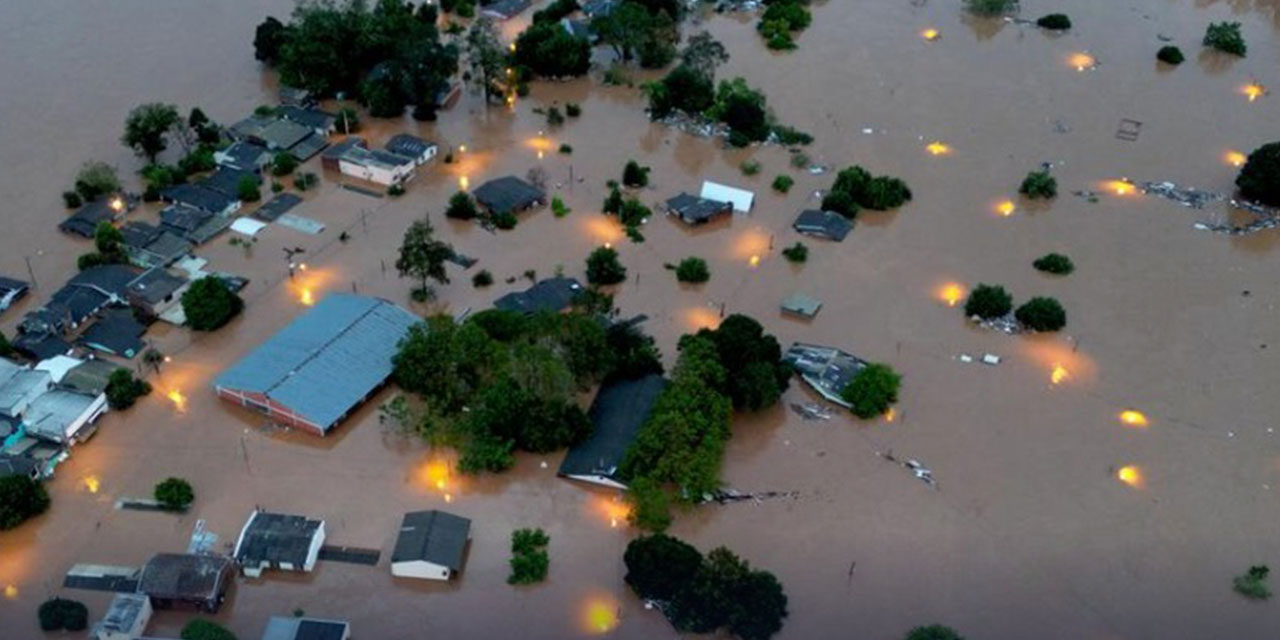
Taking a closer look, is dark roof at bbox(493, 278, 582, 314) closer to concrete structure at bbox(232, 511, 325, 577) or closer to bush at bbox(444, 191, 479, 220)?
bush at bbox(444, 191, 479, 220)

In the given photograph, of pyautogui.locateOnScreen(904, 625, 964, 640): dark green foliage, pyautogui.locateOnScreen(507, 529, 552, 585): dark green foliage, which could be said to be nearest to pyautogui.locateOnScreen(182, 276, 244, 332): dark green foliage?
pyautogui.locateOnScreen(507, 529, 552, 585): dark green foliage

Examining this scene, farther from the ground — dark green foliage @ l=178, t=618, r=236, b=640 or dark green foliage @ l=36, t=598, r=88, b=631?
dark green foliage @ l=178, t=618, r=236, b=640

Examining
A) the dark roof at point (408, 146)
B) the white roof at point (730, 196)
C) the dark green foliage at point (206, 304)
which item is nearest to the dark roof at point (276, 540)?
the dark green foliage at point (206, 304)

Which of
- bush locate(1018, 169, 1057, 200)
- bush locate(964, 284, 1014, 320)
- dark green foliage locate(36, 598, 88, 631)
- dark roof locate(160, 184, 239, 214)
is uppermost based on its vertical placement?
bush locate(1018, 169, 1057, 200)

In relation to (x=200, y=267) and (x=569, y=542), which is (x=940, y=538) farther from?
(x=200, y=267)

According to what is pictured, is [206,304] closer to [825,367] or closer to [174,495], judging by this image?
[174,495]

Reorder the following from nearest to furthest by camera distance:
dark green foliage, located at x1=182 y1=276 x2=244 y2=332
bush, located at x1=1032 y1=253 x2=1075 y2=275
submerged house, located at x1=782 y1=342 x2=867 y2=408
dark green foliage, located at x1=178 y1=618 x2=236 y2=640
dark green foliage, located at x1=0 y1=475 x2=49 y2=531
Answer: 1. dark green foliage, located at x1=178 y1=618 x2=236 y2=640
2. dark green foliage, located at x1=0 y1=475 x2=49 y2=531
3. submerged house, located at x1=782 y1=342 x2=867 y2=408
4. dark green foliage, located at x1=182 y1=276 x2=244 y2=332
5. bush, located at x1=1032 y1=253 x2=1075 y2=275
